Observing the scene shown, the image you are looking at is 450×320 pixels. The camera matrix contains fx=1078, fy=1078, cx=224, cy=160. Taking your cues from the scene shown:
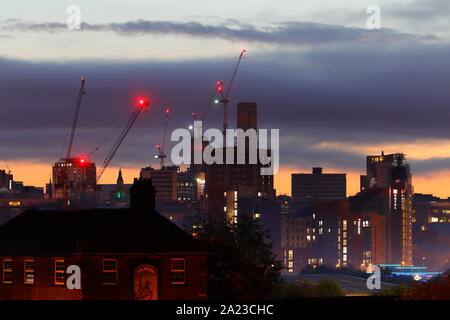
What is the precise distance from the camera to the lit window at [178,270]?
105 meters

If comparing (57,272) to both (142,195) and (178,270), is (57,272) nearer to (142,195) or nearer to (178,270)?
(142,195)

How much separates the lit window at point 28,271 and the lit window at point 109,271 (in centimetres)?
826

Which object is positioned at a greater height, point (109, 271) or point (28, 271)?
point (109, 271)

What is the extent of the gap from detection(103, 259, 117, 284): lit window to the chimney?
7.77 metres

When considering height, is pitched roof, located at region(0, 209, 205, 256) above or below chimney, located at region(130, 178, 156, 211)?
below

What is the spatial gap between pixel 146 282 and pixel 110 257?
424 cm

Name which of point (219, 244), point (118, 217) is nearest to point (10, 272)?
point (118, 217)

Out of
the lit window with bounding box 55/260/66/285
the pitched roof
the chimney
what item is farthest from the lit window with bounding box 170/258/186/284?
the lit window with bounding box 55/260/66/285

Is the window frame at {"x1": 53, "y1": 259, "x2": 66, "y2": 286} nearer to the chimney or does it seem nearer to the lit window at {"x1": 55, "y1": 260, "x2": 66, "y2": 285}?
the lit window at {"x1": 55, "y1": 260, "x2": 66, "y2": 285}

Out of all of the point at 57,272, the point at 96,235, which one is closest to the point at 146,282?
the point at 96,235

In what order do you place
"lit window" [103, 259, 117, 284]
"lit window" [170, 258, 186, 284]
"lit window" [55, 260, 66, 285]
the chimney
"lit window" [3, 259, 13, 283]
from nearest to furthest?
"lit window" [103, 259, 117, 284] → "lit window" [170, 258, 186, 284] → "lit window" [55, 260, 66, 285] → "lit window" [3, 259, 13, 283] → the chimney

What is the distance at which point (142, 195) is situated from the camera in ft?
361

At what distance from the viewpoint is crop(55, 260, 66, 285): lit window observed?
346 feet
